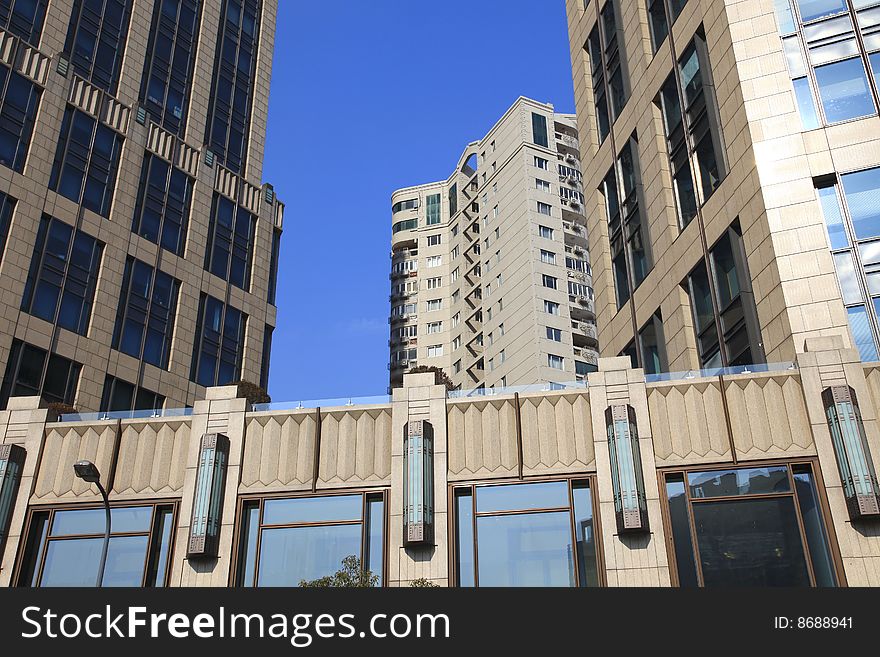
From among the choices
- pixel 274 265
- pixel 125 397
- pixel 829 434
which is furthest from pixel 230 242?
pixel 829 434

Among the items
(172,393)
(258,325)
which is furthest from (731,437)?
(258,325)

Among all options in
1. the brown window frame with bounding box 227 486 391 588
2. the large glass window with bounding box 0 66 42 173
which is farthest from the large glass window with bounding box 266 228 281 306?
the brown window frame with bounding box 227 486 391 588

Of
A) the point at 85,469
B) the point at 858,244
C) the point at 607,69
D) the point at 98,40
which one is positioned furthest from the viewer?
the point at 98,40

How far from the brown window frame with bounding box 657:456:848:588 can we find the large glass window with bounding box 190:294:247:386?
38.9 metres

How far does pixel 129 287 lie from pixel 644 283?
101 ft

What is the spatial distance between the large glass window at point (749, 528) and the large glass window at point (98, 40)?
153 ft

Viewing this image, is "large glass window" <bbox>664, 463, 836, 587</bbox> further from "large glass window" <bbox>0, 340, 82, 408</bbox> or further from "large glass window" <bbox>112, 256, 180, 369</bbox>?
"large glass window" <bbox>112, 256, 180, 369</bbox>

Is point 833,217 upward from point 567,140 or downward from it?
downward

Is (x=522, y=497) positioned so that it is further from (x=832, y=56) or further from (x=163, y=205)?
(x=163, y=205)

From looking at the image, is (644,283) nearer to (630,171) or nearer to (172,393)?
(630,171)

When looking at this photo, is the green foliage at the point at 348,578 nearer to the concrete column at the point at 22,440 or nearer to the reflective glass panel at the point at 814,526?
the concrete column at the point at 22,440

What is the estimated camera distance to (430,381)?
26625 mm

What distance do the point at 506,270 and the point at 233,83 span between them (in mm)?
30481

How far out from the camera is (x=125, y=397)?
169 ft
